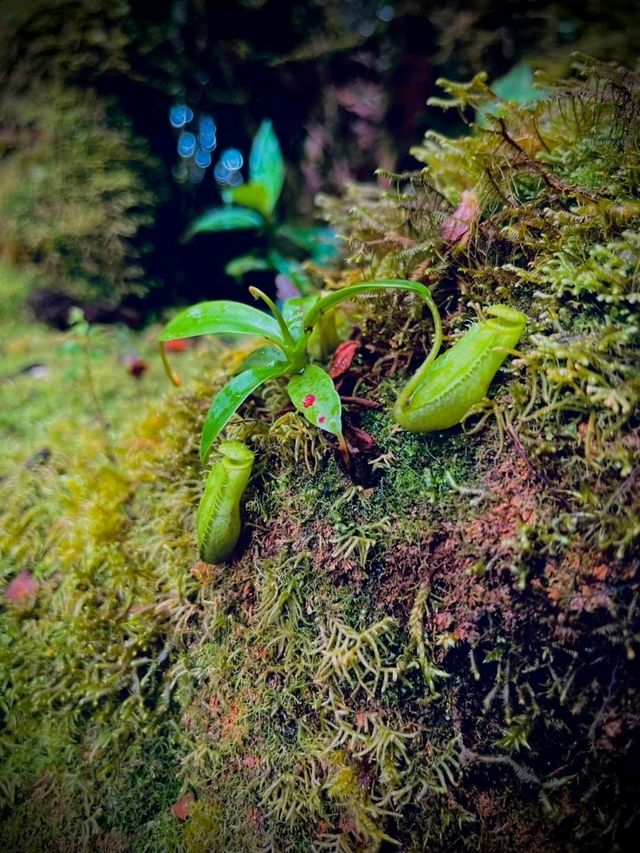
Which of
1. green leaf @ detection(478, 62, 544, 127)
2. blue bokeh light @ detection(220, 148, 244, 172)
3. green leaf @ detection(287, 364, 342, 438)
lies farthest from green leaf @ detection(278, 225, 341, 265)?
green leaf @ detection(287, 364, 342, 438)

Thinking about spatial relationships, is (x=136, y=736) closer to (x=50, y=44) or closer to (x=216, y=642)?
(x=216, y=642)

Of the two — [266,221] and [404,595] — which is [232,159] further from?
[404,595]

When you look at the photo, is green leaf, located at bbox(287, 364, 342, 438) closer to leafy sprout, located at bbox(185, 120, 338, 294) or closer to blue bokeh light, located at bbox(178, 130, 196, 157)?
leafy sprout, located at bbox(185, 120, 338, 294)

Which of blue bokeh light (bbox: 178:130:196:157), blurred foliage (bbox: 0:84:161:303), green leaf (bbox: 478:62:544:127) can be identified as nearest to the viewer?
green leaf (bbox: 478:62:544:127)

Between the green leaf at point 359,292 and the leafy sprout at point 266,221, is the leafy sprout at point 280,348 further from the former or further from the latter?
the leafy sprout at point 266,221

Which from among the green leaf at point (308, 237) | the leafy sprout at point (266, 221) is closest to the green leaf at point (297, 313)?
the leafy sprout at point (266, 221)

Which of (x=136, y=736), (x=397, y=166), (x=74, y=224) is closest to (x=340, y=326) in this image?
(x=136, y=736)
